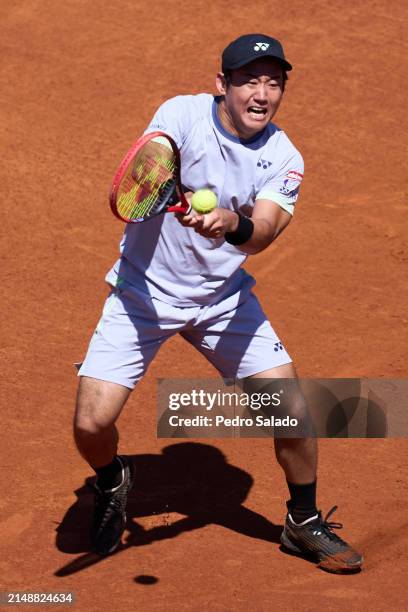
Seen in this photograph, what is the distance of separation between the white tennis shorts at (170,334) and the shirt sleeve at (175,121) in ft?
2.85

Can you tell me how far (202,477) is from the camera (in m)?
8.42

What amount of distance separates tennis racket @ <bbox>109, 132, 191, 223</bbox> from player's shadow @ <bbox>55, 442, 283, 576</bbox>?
1.95 m

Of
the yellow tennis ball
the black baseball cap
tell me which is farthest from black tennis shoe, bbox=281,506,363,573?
the black baseball cap

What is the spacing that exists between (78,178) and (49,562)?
5.37 meters

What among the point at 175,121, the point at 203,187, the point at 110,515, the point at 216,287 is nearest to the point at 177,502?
the point at 110,515

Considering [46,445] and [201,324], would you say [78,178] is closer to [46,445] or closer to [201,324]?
[46,445]

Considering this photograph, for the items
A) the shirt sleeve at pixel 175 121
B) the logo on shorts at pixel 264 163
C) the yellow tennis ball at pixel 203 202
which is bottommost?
the yellow tennis ball at pixel 203 202

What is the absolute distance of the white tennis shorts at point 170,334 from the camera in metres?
7.11

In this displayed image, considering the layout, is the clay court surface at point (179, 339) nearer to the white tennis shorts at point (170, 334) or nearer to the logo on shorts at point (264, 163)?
the white tennis shorts at point (170, 334)

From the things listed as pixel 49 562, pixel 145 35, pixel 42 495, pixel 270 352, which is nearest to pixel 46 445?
pixel 42 495

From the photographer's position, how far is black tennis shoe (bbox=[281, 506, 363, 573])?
7.30m

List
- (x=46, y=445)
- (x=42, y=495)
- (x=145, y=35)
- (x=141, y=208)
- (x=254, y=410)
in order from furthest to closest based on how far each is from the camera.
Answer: (x=145, y=35), (x=46, y=445), (x=42, y=495), (x=254, y=410), (x=141, y=208)

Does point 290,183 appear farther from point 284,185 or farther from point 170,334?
point 170,334

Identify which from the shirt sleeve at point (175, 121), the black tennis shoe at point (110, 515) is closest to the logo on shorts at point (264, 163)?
the shirt sleeve at point (175, 121)
